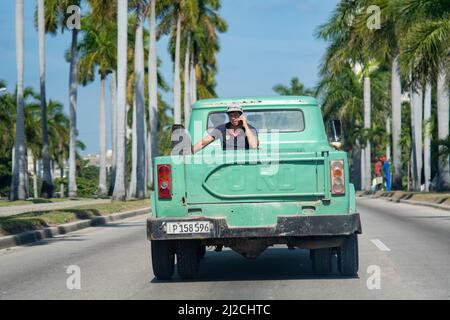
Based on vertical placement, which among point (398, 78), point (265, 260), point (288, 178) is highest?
point (398, 78)

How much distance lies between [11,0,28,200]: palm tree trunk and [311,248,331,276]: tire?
97.0ft

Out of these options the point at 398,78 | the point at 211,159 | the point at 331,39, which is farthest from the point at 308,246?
the point at 331,39

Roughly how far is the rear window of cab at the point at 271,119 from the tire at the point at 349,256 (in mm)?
1930

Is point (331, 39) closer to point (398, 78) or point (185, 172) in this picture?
point (398, 78)

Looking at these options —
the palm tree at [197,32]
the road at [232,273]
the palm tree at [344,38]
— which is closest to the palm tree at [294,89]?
the palm tree at [197,32]

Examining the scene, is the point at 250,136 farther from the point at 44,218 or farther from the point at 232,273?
the point at 44,218

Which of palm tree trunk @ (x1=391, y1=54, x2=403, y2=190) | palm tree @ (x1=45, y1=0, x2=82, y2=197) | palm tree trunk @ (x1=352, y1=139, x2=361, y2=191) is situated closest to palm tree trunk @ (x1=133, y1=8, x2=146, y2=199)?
palm tree @ (x1=45, y1=0, x2=82, y2=197)

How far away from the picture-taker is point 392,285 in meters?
9.62

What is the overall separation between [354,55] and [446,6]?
738 inches

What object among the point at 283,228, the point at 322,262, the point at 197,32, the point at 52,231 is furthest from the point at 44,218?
the point at 197,32

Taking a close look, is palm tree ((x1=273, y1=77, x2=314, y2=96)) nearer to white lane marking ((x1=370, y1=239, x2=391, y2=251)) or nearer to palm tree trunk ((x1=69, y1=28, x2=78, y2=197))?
palm tree trunk ((x1=69, y1=28, x2=78, y2=197))

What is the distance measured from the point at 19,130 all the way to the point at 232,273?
28.8 m

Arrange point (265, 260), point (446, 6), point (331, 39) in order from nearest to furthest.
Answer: point (265, 260) < point (446, 6) < point (331, 39)

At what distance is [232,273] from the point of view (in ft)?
36.3
